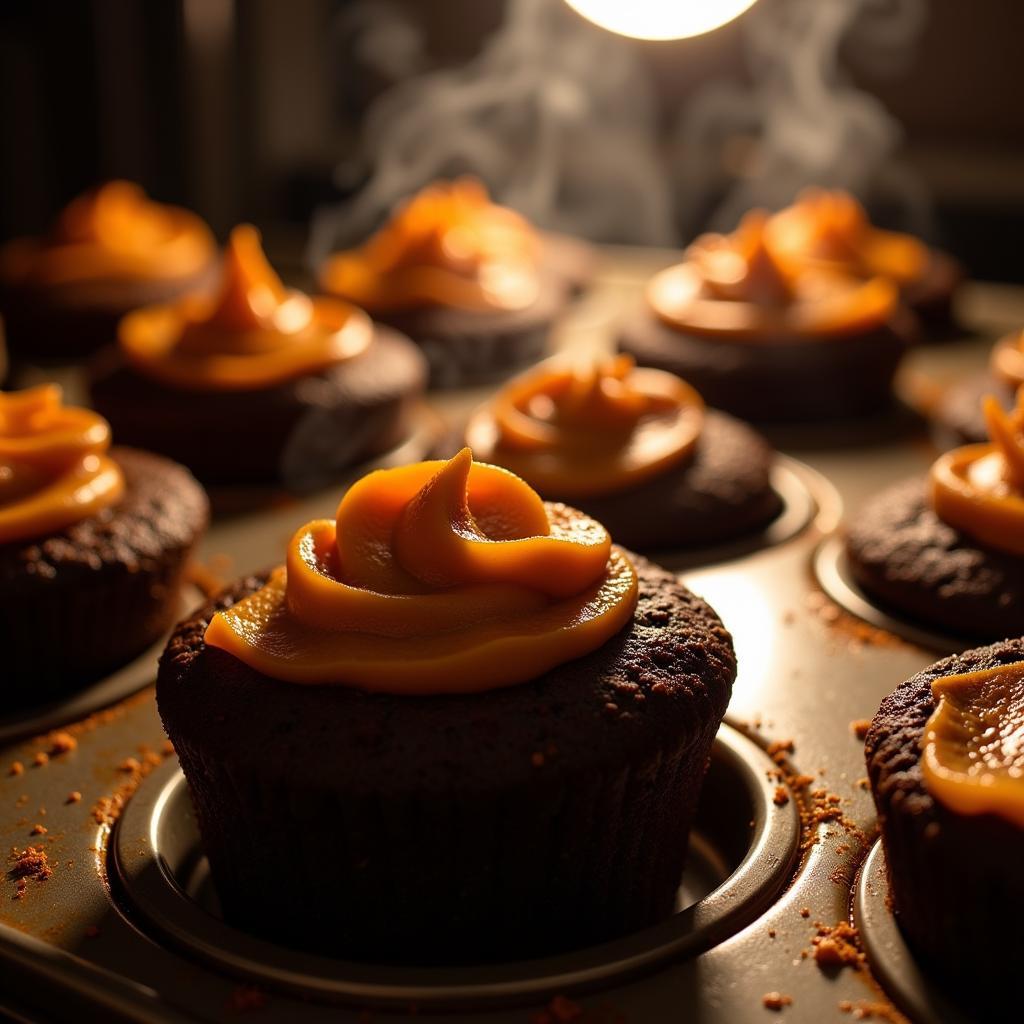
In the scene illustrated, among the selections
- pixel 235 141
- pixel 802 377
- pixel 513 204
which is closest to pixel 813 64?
pixel 513 204

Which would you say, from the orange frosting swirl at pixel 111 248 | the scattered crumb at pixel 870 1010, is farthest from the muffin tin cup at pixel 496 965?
the orange frosting swirl at pixel 111 248

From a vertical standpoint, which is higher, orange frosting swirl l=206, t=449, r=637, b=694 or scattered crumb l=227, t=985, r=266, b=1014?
orange frosting swirl l=206, t=449, r=637, b=694

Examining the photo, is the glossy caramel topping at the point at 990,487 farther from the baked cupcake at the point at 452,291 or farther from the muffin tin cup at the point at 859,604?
the baked cupcake at the point at 452,291

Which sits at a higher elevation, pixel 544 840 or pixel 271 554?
pixel 544 840

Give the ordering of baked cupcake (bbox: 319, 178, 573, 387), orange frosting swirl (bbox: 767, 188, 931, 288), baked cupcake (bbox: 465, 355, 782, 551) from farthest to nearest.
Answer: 1. orange frosting swirl (bbox: 767, 188, 931, 288)
2. baked cupcake (bbox: 319, 178, 573, 387)
3. baked cupcake (bbox: 465, 355, 782, 551)

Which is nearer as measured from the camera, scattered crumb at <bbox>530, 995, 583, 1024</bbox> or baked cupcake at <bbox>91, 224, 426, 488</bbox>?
scattered crumb at <bbox>530, 995, 583, 1024</bbox>

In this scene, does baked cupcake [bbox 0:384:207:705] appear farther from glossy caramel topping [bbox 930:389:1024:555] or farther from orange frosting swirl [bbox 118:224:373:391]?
glossy caramel topping [bbox 930:389:1024:555]

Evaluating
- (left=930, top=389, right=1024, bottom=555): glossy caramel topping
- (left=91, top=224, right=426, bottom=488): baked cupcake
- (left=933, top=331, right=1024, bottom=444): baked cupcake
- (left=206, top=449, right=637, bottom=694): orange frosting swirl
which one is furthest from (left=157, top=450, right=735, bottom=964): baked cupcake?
(left=933, top=331, right=1024, bottom=444): baked cupcake

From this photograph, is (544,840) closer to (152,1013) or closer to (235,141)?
(152,1013)
